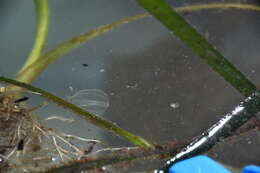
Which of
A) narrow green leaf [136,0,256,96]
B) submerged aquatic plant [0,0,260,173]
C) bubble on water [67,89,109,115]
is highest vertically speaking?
narrow green leaf [136,0,256,96]

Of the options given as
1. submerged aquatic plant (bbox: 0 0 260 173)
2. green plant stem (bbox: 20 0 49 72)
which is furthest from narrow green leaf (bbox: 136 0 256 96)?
green plant stem (bbox: 20 0 49 72)

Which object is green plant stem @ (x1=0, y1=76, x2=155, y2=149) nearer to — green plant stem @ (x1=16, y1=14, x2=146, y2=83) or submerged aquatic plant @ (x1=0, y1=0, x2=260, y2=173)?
submerged aquatic plant @ (x1=0, y1=0, x2=260, y2=173)

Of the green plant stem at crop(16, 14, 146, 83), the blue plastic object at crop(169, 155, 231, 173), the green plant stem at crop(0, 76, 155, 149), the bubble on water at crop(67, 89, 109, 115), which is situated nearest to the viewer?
the blue plastic object at crop(169, 155, 231, 173)

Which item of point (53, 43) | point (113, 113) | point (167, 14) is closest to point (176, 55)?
point (113, 113)

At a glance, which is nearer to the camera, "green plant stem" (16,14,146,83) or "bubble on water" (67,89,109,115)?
"green plant stem" (16,14,146,83)

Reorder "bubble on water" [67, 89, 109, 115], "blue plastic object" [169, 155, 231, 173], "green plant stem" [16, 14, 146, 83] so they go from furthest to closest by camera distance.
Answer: "bubble on water" [67, 89, 109, 115] → "green plant stem" [16, 14, 146, 83] → "blue plastic object" [169, 155, 231, 173]

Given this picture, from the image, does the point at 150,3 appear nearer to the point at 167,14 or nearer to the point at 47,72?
the point at 167,14

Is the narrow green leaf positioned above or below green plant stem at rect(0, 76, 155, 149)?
above
